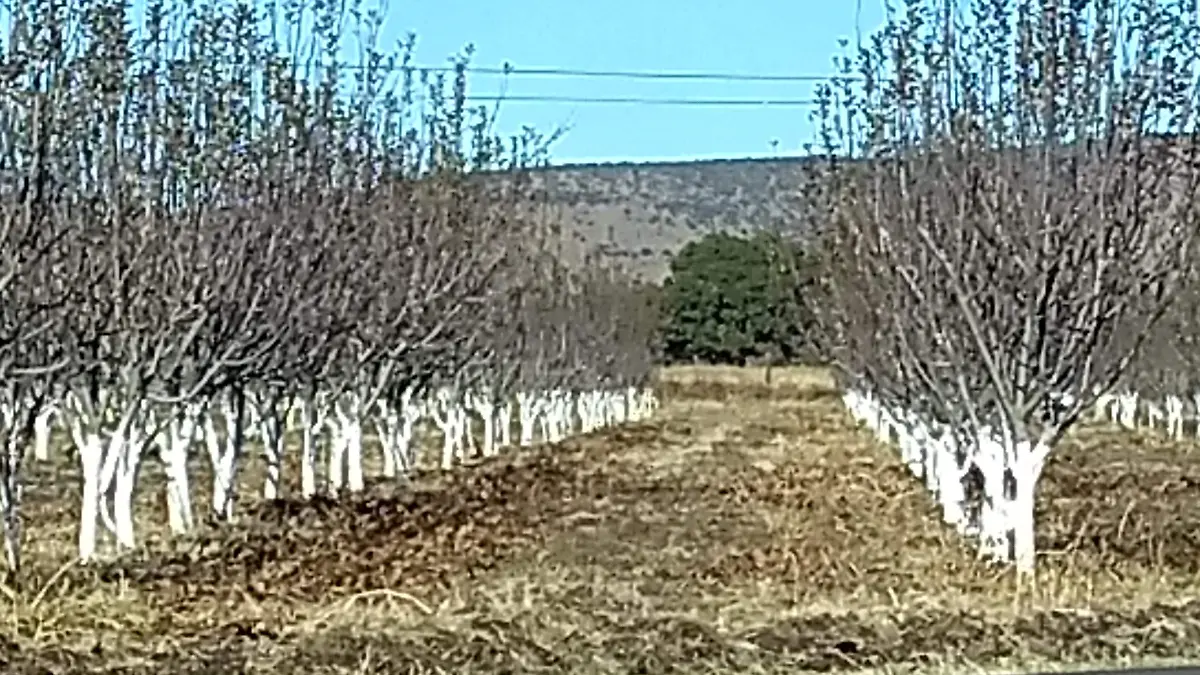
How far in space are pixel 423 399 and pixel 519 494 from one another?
11.7 metres

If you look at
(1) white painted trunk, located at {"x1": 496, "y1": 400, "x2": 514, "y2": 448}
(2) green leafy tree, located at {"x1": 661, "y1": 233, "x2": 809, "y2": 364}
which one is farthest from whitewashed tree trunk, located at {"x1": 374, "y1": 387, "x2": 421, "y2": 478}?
(2) green leafy tree, located at {"x1": 661, "y1": 233, "x2": 809, "y2": 364}

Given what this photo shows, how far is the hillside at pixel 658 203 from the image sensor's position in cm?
12656

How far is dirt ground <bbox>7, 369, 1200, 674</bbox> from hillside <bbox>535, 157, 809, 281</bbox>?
94.1 metres

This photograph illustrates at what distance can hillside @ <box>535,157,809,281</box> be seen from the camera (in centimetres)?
12656

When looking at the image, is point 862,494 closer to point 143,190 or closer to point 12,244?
point 143,190

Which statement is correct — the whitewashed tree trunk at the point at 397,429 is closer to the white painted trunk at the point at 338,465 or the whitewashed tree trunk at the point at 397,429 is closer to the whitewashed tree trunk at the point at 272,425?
the white painted trunk at the point at 338,465

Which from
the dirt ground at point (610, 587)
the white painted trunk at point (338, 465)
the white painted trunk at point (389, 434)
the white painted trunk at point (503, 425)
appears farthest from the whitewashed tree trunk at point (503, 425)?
the dirt ground at point (610, 587)

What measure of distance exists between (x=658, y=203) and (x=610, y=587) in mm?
120898

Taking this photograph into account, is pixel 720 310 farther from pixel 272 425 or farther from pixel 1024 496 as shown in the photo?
pixel 1024 496

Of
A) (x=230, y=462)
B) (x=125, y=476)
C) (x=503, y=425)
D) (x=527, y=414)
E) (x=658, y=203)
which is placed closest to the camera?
(x=125, y=476)

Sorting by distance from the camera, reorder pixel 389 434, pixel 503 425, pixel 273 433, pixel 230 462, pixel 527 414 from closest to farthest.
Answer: pixel 230 462 < pixel 273 433 < pixel 389 434 < pixel 527 414 < pixel 503 425

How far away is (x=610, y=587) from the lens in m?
16.5

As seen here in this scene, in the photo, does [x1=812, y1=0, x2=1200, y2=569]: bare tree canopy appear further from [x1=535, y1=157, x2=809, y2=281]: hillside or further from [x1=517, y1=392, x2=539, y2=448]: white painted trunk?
[x1=535, y1=157, x2=809, y2=281]: hillside

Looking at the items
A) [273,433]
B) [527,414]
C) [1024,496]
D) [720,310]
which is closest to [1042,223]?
[1024,496]
